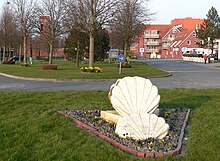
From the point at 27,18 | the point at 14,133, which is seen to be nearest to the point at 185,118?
the point at 14,133

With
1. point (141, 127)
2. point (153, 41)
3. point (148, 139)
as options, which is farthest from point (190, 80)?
point (153, 41)

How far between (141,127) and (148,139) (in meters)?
0.37

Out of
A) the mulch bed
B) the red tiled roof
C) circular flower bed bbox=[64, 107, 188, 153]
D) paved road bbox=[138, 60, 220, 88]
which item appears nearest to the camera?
the mulch bed

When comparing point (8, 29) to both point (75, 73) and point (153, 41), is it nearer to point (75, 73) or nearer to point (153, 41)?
point (75, 73)

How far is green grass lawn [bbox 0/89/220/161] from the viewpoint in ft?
15.3

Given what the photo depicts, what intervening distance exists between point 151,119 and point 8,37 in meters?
41.4

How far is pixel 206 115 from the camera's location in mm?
7691

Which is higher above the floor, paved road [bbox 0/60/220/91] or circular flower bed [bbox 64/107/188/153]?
paved road [bbox 0/60/220/91]

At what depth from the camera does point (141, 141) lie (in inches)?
204

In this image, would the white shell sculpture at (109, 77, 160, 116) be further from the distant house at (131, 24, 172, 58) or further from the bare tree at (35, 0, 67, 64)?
the distant house at (131, 24, 172, 58)

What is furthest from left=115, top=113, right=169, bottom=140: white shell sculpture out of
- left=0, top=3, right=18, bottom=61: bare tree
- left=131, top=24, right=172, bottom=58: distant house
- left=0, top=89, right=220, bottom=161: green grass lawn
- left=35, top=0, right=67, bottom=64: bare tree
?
left=131, top=24, right=172, bottom=58: distant house

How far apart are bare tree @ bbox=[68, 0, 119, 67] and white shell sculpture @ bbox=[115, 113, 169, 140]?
19.4 m

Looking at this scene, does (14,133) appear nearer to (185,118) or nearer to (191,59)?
(185,118)

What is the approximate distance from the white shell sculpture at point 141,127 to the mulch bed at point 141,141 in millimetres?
113
